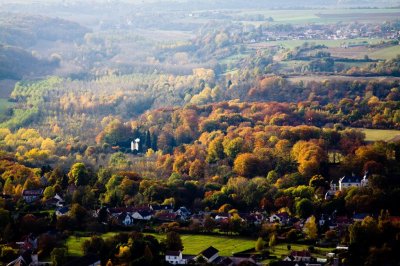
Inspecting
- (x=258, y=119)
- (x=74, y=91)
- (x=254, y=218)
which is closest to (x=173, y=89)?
(x=74, y=91)

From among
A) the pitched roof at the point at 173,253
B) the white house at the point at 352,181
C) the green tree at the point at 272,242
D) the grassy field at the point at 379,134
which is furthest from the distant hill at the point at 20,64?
the pitched roof at the point at 173,253

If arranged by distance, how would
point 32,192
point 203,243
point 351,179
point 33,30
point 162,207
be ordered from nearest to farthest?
point 203,243 < point 162,207 < point 351,179 < point 32,192 < point 33,30

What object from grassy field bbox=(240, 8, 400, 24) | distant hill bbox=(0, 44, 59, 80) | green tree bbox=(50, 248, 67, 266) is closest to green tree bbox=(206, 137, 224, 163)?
green tree bbox=(50, 248, 67, 266)

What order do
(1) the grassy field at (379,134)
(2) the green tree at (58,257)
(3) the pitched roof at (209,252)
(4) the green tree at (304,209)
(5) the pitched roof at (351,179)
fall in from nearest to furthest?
(2) the green tree at (58,257) → (3) the pitched roof at (209,252) → (4) the green tree at (304,209) → (5) the pitched roof at (351,179) → (1) the grassy field at (379,134)

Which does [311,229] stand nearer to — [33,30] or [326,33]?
[326,33]

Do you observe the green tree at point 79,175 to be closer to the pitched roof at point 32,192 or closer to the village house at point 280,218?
the pitched roof at point 32,192

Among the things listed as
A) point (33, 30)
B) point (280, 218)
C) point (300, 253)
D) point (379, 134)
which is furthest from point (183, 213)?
point (33, 30)

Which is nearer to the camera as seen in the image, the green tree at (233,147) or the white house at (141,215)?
the white house at (141,215)
